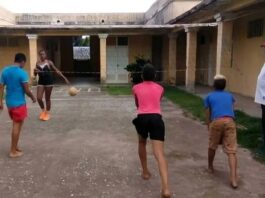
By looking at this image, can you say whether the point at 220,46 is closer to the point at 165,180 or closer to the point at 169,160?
the point at 169,160

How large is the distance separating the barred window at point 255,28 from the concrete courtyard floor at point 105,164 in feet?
16.8

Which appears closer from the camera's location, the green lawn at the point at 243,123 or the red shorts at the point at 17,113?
the red shorts at the point at 17,113

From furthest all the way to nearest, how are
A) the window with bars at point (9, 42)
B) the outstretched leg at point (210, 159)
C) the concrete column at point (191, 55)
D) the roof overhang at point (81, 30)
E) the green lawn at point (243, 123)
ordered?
the window with bars at point (9, 42) < the roof overhang at point (81, 30) < the concrete column at point (191, 55) < the green lawn at point (243, 123) < the outstretched leg at point (210, 159)

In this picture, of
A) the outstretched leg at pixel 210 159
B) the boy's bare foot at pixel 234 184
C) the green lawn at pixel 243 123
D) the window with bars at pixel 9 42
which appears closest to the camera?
the boy's bare foot at pixel 234 184

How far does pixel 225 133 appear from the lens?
5.04 metres

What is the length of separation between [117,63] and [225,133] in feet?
54.9

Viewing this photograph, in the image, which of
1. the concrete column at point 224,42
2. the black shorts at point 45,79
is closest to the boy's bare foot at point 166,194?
the black shorts at point 45,79

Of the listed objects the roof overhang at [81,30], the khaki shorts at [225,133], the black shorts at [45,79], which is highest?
the roof overhang at [81,30]

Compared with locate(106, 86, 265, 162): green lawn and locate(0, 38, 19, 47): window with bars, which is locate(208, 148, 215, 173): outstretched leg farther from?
locate(0, 38, 19, 47): window with bars

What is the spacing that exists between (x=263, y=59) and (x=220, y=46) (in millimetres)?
1446

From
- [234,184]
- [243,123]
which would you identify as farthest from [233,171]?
[243,123]

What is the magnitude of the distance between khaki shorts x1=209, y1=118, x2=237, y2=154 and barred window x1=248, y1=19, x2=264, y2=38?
8.38 metres

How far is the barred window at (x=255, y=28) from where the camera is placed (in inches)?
494

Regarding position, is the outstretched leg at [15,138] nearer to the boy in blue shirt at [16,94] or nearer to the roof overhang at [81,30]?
the boy in blue shirt at [16,94]
